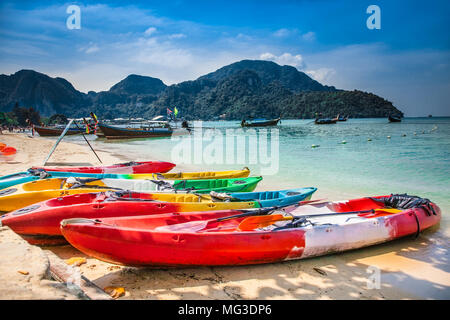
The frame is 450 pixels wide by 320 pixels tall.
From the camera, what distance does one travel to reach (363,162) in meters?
15.5

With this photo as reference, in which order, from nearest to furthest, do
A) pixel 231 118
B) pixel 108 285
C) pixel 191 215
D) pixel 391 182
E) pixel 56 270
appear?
pixel 56 270
pixel 108 285
pixel 191 215
pixel 391 182
pixel 231 118

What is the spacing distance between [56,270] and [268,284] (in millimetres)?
2705

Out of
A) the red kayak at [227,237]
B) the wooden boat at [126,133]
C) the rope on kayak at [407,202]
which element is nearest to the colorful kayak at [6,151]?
the red kayak at [227,237]

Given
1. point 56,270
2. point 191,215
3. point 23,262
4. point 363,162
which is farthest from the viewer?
point 363,162

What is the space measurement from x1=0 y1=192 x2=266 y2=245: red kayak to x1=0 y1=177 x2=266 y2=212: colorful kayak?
896 millimetres

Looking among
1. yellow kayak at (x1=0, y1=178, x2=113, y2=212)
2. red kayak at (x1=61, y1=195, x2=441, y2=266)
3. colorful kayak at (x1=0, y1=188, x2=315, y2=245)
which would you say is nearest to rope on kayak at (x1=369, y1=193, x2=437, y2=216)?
red kayak at (x1=61, y1=195, x2=441, y2=266)

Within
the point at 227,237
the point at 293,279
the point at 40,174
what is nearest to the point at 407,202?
the point at 293,279

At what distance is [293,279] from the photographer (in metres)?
3.85

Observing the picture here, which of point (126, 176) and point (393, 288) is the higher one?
point (126, 176)

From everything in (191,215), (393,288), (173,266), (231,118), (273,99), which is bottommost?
(393,288)

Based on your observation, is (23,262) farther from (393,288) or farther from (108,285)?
(393,288)

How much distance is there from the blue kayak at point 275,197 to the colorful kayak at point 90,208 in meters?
0.24

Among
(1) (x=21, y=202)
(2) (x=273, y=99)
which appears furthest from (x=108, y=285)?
(2) (x=273, y=99)

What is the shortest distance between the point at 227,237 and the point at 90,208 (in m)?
2.56
